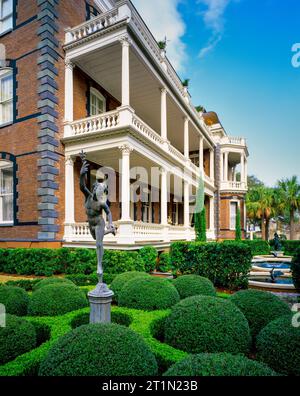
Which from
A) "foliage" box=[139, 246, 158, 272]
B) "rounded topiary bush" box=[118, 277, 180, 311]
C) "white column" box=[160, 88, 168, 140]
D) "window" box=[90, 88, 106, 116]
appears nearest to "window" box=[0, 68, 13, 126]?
"window" box=[90, 88, 106, 116]

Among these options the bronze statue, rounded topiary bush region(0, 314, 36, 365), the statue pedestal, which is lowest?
rounded topiary bush region(0, 314, 36, 365)

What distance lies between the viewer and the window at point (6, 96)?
44.1ft

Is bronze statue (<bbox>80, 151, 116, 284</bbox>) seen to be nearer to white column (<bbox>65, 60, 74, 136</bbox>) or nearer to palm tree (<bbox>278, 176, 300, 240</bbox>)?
white column (<bbox>65, 60, 74, 136</bbox>)

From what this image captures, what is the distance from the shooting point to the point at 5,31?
44.1ft

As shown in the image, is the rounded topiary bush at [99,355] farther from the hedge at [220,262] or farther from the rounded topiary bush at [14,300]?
the hedge at [220,262]

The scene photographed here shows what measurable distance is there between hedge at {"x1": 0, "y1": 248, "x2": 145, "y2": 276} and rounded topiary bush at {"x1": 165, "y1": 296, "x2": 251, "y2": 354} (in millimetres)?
6339

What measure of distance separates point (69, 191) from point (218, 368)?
1104cm

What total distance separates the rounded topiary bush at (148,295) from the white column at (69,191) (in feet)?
23.5

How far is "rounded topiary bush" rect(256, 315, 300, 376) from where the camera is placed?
122 inches

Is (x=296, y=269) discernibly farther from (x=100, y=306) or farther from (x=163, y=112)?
(x=163, y=112)

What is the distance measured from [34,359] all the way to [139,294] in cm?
258

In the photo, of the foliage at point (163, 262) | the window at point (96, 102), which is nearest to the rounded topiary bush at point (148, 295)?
the foliage at point (163, 262)

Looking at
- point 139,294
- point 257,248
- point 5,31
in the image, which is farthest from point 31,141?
point 257,248

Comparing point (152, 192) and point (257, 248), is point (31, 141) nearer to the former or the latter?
point (152, 192)
